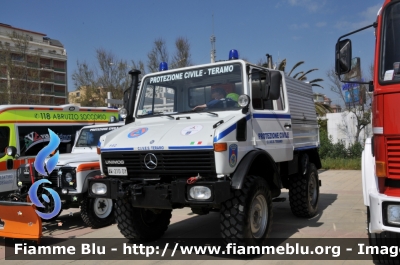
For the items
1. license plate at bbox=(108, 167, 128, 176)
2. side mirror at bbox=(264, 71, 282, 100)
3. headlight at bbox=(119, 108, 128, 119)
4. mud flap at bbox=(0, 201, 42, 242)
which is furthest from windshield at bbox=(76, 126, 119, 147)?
side mirror at bbox=(264, 71, 282, 100)

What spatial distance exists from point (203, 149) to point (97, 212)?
142 inches

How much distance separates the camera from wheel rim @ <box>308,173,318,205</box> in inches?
291

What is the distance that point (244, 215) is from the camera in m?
4.51

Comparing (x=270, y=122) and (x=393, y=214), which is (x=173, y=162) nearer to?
(x=270, y=122)

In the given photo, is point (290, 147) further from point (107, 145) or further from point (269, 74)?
point (107, 145)

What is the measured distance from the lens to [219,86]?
5430mm

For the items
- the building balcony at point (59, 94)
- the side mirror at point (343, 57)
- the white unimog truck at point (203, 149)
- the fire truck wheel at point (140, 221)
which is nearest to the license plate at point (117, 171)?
the white unimog truck at point (203, 149)

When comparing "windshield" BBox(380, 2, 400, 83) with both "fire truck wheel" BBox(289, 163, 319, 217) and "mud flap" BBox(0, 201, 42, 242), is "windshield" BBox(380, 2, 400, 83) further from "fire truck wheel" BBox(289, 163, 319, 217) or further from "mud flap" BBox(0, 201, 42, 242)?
"mud flap" BBox(0, 201, 42, 242)

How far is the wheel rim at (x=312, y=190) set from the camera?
739 cm

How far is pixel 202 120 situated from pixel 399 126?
2.36 m

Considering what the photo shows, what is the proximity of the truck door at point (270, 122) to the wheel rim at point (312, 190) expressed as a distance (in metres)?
1.49

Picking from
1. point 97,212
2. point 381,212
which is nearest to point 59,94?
point 97,212

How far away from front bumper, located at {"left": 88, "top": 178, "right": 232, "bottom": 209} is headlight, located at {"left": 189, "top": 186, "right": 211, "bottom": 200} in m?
0.03

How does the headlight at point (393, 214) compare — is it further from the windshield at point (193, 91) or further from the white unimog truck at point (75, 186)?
the white unimog truck at point (75, 186)
